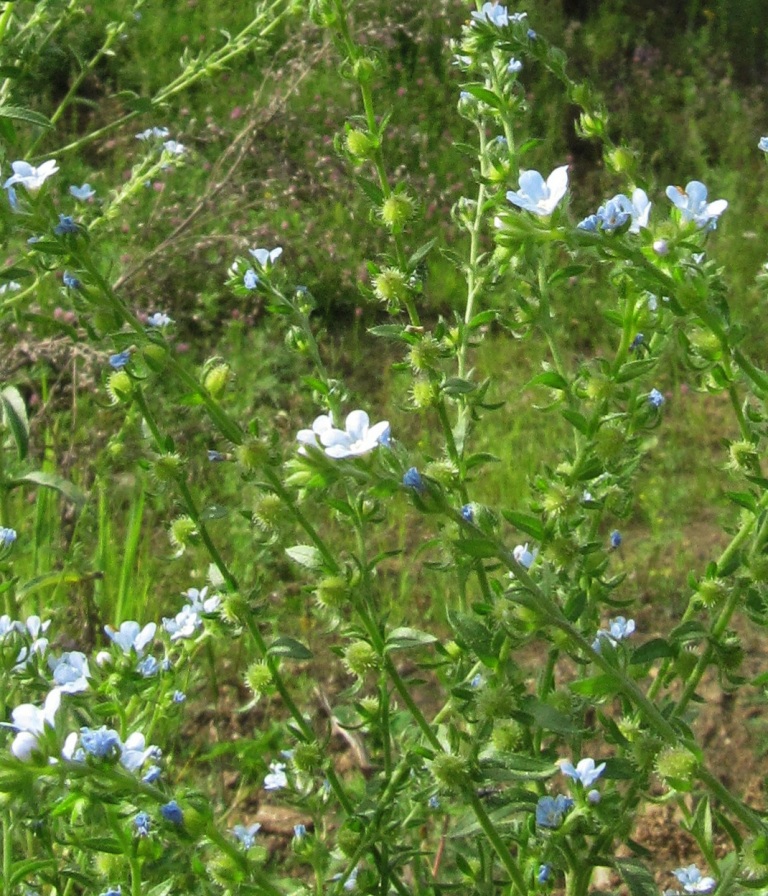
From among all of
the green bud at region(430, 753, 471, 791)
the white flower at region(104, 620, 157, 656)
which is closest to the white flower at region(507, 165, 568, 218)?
the green bud at region(430, 753, 471, 791)

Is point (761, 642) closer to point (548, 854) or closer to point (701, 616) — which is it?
point (701, 616)

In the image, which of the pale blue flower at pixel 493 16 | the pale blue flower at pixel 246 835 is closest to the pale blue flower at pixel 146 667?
the pale blue flower at pixel 246 835

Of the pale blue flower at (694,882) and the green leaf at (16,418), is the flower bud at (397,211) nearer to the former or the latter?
the green leaf at (16,418)

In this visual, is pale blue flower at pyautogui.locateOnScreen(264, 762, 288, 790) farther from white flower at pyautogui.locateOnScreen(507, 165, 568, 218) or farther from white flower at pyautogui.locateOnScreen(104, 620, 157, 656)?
white flower at pyautogui.locateOnScreen(507, 165, 568, 218)

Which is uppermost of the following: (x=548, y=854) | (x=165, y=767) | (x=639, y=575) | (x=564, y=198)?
(x=564, y=198)

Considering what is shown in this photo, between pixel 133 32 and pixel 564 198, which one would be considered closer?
pixel 564 198

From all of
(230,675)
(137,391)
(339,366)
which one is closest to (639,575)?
(230,675)

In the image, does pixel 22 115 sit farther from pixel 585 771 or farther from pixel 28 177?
pixel 585 771
